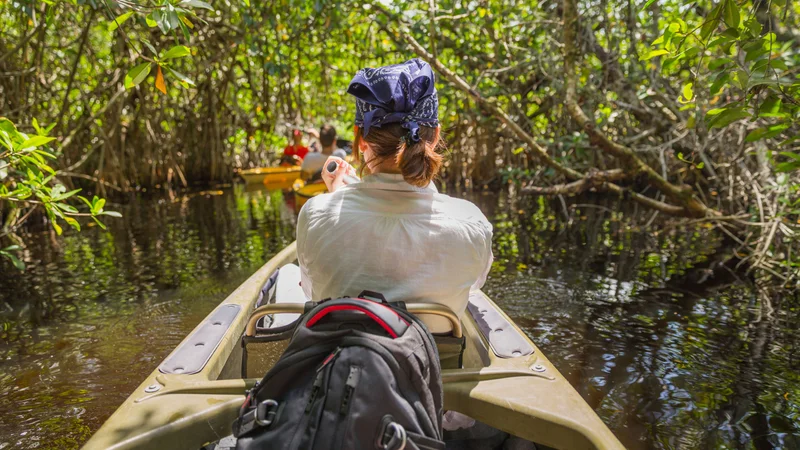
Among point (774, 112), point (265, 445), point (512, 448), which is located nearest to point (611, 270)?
point (774, 112)

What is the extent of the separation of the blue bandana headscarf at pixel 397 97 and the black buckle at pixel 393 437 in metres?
0.68

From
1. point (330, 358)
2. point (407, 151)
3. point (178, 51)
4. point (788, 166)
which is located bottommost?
point (330, 358)

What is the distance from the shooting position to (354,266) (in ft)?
4.92

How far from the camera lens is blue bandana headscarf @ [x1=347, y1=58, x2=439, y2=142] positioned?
149 centimetres

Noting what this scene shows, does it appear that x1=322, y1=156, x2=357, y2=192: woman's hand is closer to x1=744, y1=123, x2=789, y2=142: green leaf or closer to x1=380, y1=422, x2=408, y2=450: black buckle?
x1=380, y1=422, x2=408, y2=450: black buckle

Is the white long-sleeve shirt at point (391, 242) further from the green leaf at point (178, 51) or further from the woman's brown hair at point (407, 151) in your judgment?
the green leaf at point (178, 51)

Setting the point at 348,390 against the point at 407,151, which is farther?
the point at 407,151

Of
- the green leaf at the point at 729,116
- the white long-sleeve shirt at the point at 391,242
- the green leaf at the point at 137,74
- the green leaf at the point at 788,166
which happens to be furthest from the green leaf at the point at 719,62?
the green leaf at the point at 137,74

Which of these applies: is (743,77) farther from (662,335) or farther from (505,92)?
(505,92)

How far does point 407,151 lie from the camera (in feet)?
4.95

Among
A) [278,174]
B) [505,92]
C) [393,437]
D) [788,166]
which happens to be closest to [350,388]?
[393,437]

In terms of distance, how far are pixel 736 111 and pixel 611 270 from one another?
308 centimetres

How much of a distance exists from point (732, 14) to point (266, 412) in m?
1.62

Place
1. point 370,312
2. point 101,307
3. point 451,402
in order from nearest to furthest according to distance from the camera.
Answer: point 370,312 → point 451,402 → point 101,307
